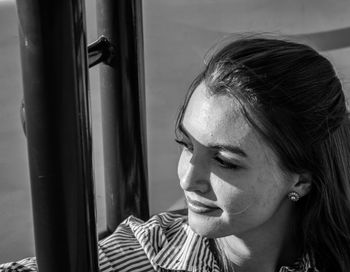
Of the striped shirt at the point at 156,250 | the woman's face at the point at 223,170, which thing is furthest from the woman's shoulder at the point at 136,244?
the woman's face at the point at 223,170

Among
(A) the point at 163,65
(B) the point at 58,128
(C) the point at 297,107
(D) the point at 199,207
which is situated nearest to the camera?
(B) the point at 58,128

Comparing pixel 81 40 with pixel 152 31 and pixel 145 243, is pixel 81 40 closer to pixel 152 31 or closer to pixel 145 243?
pixel 145 243

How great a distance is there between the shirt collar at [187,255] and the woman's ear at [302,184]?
0.16 meters

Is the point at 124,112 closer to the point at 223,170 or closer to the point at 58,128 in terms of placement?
the point at 223,170

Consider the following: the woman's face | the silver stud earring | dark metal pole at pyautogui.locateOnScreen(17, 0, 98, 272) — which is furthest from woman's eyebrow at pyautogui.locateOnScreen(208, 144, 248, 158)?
dark metal pole at pyautogui.locateOnScreen(17, 0, 98, 272)

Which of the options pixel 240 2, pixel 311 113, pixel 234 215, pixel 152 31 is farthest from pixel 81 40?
pixel 240 2

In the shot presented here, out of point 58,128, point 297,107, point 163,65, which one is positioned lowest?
point 163,65

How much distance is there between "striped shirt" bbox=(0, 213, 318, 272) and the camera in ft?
3.19

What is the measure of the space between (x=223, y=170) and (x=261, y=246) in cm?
20

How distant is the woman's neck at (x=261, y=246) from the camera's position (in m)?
1.04

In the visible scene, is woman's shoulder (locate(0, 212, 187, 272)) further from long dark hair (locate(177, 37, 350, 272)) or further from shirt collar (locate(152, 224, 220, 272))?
long dark hair (locate(177, 37, 350, 272))

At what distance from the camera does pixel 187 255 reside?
40.5 inches

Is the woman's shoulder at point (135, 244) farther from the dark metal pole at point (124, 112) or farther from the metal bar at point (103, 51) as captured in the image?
the metal bar at point (103, 51)

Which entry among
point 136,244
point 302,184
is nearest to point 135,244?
point 136,244
